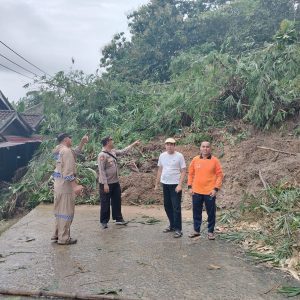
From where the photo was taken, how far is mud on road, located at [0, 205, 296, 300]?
411 centimetres

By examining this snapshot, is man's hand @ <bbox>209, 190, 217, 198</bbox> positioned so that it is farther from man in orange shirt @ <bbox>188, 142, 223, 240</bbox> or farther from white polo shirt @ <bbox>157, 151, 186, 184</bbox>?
white polo shirt @ <bbox>157, 151, 186, 184</bbox>

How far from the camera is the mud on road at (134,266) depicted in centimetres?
411

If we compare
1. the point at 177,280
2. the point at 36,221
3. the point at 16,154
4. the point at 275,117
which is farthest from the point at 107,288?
the point at 16,154

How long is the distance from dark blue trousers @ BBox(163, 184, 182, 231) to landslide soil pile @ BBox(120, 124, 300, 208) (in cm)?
241

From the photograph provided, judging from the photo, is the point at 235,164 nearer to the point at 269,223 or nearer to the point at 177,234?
the point at 269,223

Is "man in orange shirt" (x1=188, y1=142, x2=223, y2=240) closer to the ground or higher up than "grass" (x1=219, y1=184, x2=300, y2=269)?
higher up

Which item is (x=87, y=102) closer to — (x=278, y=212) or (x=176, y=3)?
(x=278, y=212)

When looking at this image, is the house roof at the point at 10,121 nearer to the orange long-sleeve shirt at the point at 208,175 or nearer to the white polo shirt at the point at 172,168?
the white polo shirt at the point at 172,168

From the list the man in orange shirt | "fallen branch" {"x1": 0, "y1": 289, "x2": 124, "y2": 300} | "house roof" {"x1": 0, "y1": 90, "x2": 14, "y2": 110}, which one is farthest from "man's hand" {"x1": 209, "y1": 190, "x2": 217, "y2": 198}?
"house roof" {"x1": 0, "y1": 90, "x2": 14, "y2": 110}

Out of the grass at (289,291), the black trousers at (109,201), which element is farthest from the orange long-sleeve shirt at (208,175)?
the grass at (289,291)

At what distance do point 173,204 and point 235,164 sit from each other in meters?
4.44

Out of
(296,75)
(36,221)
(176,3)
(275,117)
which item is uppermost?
(176,3)

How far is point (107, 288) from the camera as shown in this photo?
13.6 feet

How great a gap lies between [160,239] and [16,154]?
14.5m
